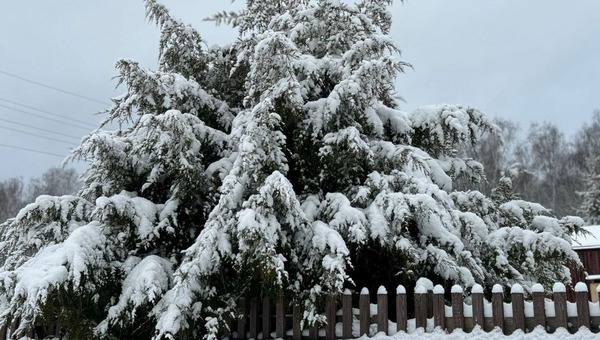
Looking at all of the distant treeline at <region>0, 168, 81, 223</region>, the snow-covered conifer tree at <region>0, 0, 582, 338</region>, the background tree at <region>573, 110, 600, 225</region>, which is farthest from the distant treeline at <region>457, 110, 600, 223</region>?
the distant treeline at <region>0, 168, 81, 223</region>

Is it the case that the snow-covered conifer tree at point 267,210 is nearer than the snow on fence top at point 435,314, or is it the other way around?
the snow on fence top at point 435,314

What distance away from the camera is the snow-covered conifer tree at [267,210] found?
4180 mm

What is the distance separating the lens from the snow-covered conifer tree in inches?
165

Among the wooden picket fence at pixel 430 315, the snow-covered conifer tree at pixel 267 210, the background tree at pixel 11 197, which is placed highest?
the background tree at pixel 11 197

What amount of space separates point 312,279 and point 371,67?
197 cm

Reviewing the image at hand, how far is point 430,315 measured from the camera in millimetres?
4254

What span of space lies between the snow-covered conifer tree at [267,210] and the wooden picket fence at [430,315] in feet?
0.77

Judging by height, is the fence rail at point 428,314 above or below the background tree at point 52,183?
below

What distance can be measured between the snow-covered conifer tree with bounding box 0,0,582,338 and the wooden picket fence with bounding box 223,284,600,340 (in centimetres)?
23

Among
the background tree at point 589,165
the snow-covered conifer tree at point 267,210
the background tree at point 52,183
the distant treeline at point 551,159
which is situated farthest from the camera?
the background tree at point 52,183

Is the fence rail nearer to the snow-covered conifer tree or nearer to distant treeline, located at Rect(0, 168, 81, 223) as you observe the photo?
the snow-covered conifer tree

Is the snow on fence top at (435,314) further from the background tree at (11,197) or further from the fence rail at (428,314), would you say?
the background tree at (11,197)

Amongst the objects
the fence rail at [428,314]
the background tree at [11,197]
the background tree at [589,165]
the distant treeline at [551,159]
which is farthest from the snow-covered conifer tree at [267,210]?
the background tree at [11,197]

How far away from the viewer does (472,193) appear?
19.2ft
